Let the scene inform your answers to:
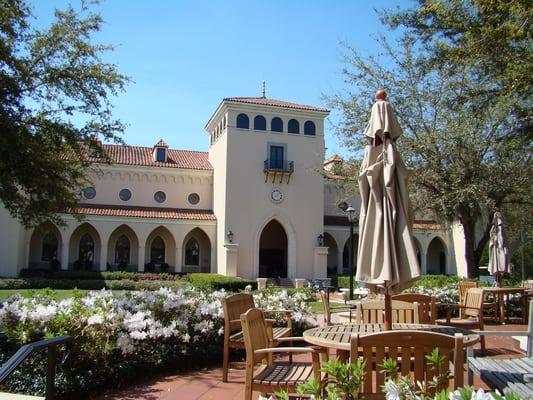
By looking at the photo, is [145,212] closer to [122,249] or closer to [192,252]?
[122,249]

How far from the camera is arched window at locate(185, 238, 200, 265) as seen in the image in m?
34.1

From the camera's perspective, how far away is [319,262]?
31094 mm

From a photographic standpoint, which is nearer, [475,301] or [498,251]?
[475,301]

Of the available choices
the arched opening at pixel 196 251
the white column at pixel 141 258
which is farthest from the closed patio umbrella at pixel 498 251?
the arched opening at pixel 196 251

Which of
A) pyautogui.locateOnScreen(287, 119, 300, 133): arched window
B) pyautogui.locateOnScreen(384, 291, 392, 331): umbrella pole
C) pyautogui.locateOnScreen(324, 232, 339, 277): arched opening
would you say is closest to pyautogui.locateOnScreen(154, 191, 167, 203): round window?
pyautogui.locateOnScreen(287, 119, 300, 133): arched window

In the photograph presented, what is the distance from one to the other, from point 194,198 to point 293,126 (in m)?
8.19

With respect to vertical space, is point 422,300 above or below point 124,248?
below

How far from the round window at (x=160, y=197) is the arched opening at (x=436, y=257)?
1966cm

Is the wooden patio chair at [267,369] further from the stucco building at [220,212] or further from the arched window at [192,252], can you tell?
the arched window at [192,252]

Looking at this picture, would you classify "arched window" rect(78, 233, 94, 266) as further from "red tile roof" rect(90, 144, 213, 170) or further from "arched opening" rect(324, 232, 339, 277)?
"arched opening" rect(324, 232, 339, 277)

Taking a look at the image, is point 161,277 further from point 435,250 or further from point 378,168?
point 378,168

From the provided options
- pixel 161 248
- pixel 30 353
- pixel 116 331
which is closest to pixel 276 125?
pixel 161 248

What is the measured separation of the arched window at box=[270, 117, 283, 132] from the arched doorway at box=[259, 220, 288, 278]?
20.5 feet

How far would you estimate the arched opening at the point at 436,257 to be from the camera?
38219 mm
